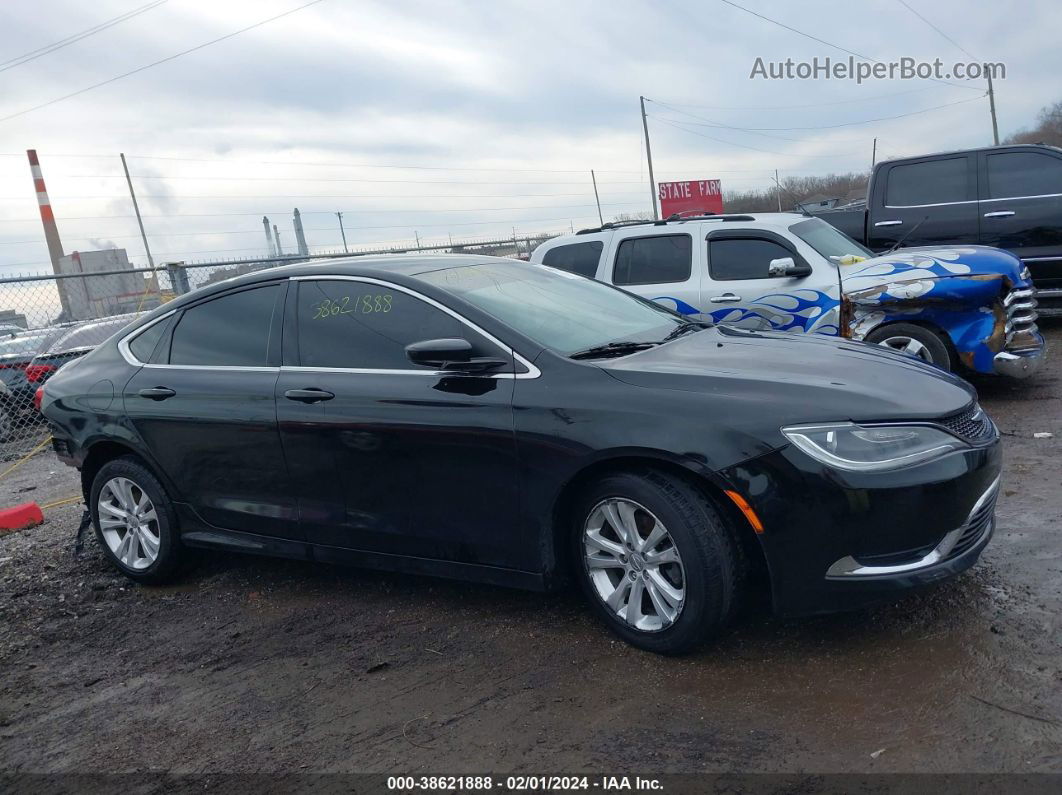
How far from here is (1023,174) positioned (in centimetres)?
1012

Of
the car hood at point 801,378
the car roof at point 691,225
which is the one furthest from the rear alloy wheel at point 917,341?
the car hood at point 801,378

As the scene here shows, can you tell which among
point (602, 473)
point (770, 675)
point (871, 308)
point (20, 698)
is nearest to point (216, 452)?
point (20, 698)

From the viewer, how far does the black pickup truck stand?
10031 millimetres

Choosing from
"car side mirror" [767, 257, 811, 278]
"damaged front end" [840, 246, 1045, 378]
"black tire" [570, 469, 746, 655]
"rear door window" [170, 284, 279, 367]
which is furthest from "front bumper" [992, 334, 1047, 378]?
"rear door window" [170, 284, 279, 367]

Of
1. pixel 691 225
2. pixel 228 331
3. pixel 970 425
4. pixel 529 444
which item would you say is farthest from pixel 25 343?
pixel 970 425

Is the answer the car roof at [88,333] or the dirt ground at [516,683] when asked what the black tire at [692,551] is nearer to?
the dirt ground at [516,683]

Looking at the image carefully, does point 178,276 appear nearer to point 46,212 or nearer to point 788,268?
point 788,268

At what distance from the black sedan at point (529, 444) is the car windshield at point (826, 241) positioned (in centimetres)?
356

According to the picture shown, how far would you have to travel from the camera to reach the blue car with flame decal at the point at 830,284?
7312 millimetres

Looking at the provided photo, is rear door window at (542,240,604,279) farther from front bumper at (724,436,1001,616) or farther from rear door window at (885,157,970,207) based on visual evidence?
front bumper at (724,436,1001,616)

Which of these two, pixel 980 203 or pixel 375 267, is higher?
pixel 375 267

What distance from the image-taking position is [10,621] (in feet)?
16.1

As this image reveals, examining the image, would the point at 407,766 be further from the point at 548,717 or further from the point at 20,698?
the point at 20,698

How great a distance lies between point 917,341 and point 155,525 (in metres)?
5.92
